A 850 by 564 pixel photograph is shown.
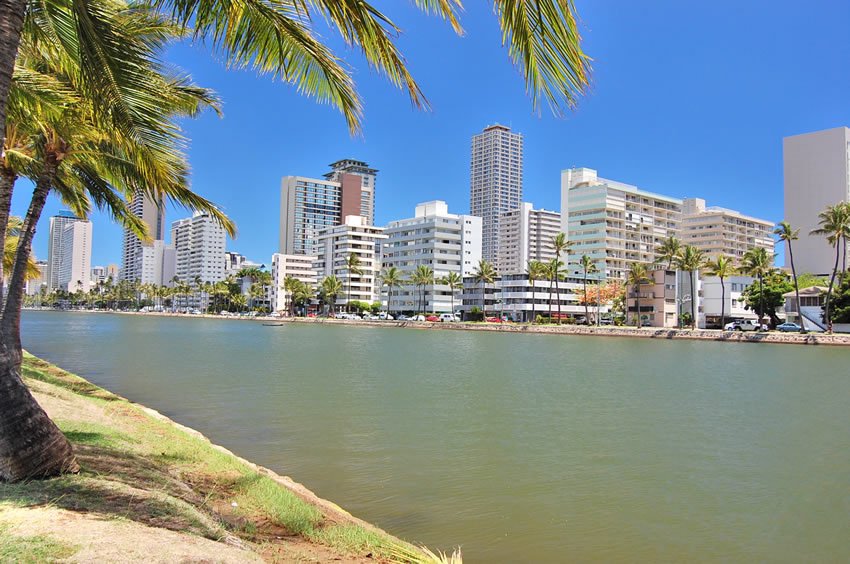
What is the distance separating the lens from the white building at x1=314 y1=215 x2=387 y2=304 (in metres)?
163

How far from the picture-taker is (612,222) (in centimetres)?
14238

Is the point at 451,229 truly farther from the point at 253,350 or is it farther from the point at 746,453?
the point at 746,453

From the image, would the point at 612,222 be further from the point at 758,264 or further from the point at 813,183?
the point at 758,264

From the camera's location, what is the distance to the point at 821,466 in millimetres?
15625

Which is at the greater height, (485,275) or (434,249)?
(434,249)

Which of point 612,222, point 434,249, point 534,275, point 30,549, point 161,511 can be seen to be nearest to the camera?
point 30,549

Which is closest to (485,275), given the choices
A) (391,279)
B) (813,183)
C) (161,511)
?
(391,279)

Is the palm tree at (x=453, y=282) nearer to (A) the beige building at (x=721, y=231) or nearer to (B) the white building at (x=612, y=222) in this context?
(B) the white building at (x=612, y=222)

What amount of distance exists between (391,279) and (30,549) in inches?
5494

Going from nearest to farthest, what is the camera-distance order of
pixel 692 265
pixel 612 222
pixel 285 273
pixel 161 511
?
pixel 161 511, pixel 692 265, pixel 612 222, pixel 285 273

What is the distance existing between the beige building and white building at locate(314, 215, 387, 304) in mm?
→ 84923

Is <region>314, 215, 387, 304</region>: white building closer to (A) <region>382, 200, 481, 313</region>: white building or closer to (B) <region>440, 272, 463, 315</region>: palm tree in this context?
→ (A) <region>382, 200, 481, 313</region>: white building

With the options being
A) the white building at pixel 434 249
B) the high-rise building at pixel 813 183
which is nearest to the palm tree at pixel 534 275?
the white building at pixel 434 249

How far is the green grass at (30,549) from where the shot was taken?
4051 mm
